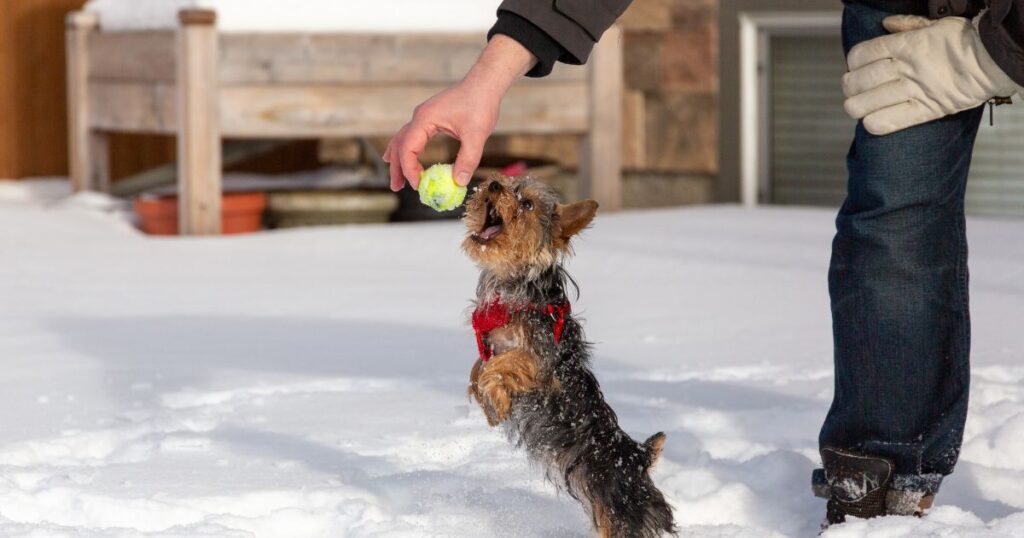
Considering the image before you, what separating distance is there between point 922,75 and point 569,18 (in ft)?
2.75

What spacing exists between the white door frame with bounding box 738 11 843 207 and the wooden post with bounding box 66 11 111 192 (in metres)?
4.18

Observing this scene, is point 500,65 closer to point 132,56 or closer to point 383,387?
point 383,387

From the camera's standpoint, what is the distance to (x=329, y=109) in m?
8.85

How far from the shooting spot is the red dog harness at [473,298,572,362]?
314 cm

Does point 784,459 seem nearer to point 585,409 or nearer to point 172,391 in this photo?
point 585,409

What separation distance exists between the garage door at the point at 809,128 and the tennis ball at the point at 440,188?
6991 mm

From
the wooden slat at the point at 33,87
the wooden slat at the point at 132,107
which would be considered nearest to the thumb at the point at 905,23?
the wooden slat at the point at 132,107

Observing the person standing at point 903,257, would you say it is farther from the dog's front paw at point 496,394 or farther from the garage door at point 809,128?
the garage door at point 809,128

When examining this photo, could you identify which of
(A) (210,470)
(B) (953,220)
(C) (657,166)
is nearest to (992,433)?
(B) (953,220)

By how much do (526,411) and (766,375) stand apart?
6.61 ft

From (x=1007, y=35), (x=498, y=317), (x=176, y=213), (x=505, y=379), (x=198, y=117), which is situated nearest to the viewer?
(x=1007, y=35)

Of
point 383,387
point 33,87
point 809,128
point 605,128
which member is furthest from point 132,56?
point 383,387

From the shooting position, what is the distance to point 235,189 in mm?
10195

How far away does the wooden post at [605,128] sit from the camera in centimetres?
935
